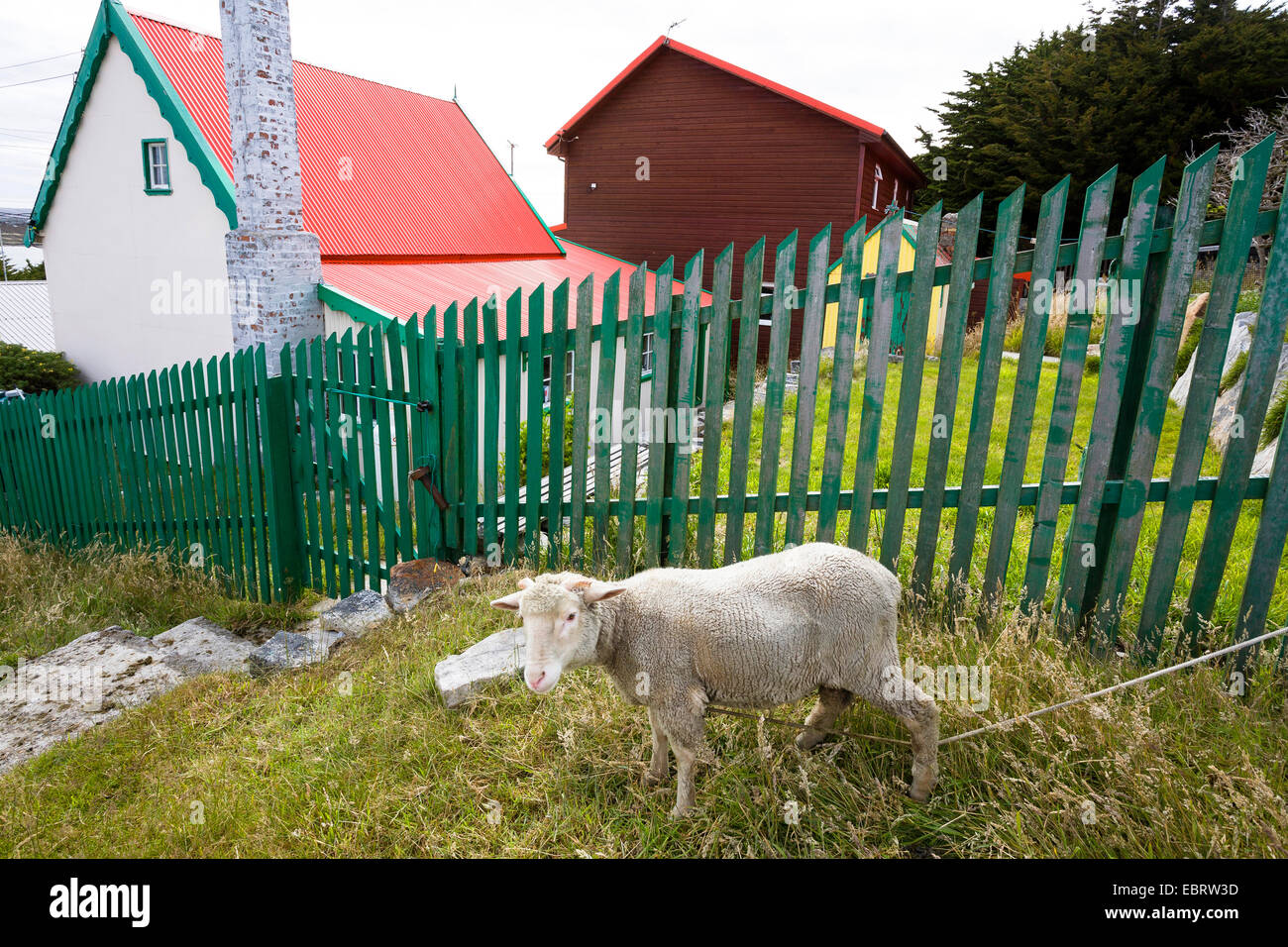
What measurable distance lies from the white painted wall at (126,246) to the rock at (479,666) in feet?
33.9

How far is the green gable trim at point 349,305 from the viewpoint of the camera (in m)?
9.55

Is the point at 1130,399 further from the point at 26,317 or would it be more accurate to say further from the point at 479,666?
the point at 26,317

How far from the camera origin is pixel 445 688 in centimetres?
354

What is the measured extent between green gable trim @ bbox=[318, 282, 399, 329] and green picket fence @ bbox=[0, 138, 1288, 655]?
10.6 ft

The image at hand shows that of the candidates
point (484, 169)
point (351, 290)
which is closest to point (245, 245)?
point (351, 290)

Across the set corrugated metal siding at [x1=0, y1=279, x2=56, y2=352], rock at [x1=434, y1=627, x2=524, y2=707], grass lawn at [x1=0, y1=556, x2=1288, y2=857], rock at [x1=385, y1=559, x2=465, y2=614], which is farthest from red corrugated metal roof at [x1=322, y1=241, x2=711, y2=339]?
corrugated metal siding at [x1=0, y1=279, x2=56, y2=352]

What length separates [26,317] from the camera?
2764 centimetres

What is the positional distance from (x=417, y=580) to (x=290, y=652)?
2.85 feet

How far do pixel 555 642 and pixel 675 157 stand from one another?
65.8 feet

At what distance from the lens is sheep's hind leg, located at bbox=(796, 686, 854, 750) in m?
2.96

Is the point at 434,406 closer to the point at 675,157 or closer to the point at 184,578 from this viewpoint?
the point at 184,578

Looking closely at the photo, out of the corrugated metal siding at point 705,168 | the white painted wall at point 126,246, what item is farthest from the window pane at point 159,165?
the corrugated metal siding at point 705,168

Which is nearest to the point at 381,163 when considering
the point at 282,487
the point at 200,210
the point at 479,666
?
the point at 200,210

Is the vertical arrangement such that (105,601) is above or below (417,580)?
below
